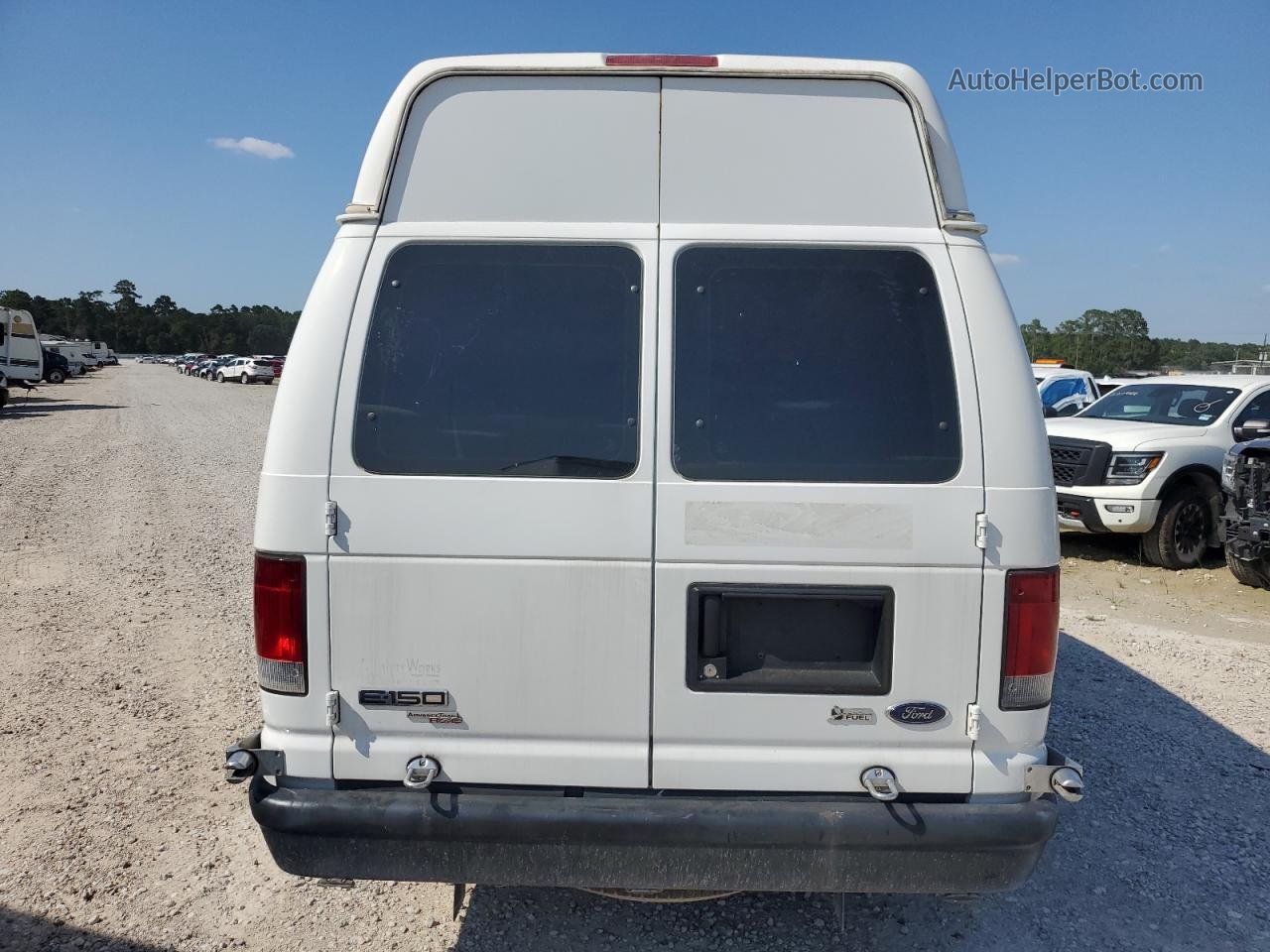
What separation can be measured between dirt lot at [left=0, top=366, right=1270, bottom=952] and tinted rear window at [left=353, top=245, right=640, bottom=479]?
1.72 meters

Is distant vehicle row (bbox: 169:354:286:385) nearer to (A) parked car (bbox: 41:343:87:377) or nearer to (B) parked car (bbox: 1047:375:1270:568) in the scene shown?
(A) parked car (bbox: 41:343:87:377)

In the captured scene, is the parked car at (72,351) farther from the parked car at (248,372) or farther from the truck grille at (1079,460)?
the truck grille at (1079,460)

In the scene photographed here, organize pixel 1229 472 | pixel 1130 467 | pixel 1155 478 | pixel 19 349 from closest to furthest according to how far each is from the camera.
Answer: pixel 1229 472 → pixel 1155 478 → pixel 1130 467 → pixel 19 349

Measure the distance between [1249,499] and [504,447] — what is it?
26.3 ft

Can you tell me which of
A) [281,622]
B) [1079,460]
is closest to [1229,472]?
[1079,460]

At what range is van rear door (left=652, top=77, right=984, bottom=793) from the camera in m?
2.45

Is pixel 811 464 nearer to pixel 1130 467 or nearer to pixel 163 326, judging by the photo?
pixel 1130 467

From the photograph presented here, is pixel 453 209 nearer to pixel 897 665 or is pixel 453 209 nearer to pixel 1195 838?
pixel 897 665

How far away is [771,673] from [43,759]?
3.81m

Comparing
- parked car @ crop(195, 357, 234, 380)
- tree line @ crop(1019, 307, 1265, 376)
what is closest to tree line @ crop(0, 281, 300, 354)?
parked car @ crop(195, 357, 234, 380)

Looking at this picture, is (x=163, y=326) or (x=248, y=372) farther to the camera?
(x=163, y=326)

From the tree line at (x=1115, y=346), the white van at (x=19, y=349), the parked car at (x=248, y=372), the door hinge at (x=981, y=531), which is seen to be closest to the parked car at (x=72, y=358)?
the parked car at (x=248, y=372)

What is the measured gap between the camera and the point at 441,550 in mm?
2461

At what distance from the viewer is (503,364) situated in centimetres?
257
